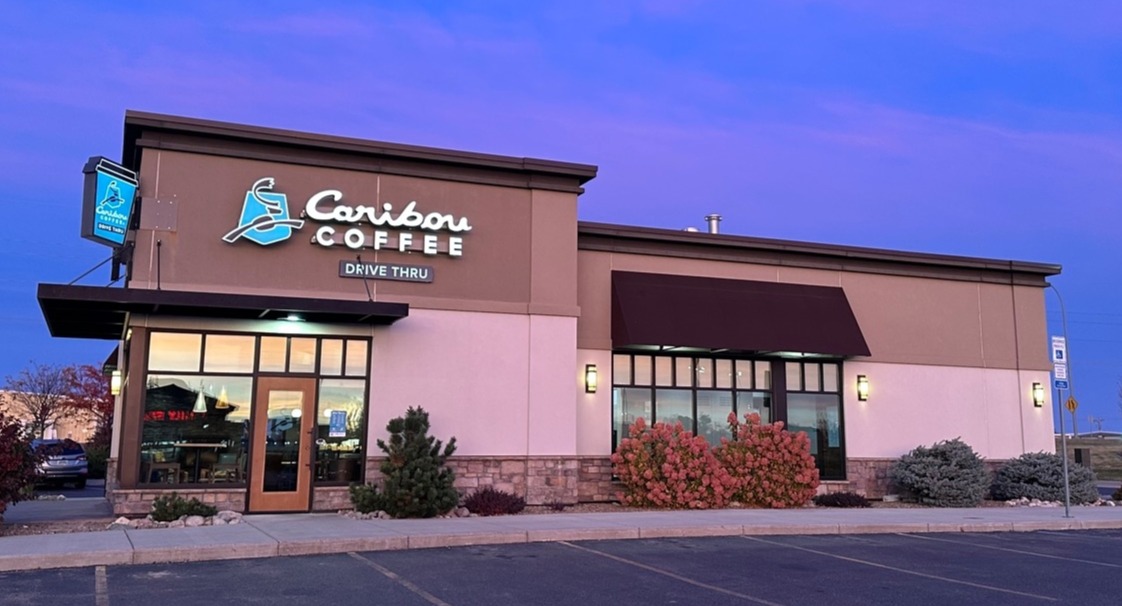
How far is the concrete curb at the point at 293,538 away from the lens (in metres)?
11.7

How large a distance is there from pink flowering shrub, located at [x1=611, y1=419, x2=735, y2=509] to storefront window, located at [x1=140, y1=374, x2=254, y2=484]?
7314 mm

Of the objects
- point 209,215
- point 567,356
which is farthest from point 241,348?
point 567,356

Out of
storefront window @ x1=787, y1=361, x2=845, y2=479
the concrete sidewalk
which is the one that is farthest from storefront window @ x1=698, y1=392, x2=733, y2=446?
the concrete sidewalk

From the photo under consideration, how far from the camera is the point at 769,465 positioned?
19.6m

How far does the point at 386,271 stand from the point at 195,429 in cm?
433

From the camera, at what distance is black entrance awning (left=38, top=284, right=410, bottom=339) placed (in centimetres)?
1473

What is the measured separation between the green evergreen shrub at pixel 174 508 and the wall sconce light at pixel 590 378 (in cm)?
771

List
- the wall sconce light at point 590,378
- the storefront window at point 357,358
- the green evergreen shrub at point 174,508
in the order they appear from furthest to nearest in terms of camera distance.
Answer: the wall sconce light at point 590,378
the storefront window at point 357,358
the green evergreen shrub at point 174,508

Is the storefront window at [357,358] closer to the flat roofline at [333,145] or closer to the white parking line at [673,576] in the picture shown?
the flat roofline at [333,145]

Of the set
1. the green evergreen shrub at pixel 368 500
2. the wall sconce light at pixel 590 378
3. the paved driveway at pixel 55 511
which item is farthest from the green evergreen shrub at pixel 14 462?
the wall sconce light at pixel 590 378

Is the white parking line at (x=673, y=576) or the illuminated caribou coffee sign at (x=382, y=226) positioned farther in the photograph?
the illuminated caribou coffee sign at (x=382, y=226)

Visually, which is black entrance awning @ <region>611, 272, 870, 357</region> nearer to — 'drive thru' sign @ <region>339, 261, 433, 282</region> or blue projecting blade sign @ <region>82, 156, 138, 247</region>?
'drive thru' sign @ <region>339, 261, 433, 282</region>

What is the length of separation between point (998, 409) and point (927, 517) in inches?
261

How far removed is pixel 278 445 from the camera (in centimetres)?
1670
